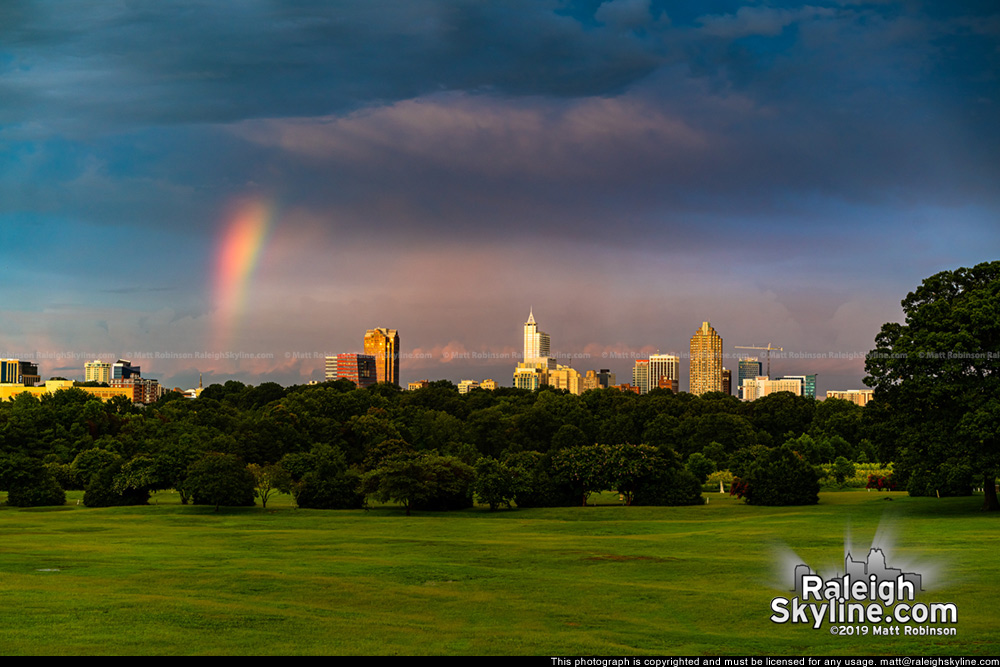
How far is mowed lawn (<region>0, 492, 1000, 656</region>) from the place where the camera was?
2267cm

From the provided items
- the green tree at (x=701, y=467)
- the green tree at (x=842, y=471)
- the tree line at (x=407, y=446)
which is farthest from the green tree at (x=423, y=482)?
the green tree at (x=842, y=471)

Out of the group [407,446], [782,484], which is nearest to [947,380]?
[782,484]

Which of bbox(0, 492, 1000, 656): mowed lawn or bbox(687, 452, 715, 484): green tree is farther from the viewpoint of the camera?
bbox(687, 452, 715, 484): green tree

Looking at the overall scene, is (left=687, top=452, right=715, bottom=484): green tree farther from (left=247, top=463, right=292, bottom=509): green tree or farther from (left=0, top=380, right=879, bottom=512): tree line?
(left=247, top=463, right=292, bottom=509): green tree

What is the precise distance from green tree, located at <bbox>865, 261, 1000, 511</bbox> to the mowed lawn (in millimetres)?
3409

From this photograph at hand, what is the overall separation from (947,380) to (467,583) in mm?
34918

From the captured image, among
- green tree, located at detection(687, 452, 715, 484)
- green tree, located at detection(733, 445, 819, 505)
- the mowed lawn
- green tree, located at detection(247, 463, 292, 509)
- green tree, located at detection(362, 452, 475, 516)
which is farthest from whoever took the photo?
green tree, located at detection(687, 452, 715, 484)

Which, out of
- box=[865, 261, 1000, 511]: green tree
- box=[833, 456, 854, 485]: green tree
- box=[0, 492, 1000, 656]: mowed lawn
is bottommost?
box=[0, 492, 1000, 656]: mowed lawn

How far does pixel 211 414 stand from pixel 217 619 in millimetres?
93161

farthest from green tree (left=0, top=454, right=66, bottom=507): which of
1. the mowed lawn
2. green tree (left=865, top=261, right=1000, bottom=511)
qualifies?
green tree (left=865, top=261, right=1000, bottom=511)

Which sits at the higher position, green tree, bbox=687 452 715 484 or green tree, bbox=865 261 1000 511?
green tree, bbox=865 261 1000 511

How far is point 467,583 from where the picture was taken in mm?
32344

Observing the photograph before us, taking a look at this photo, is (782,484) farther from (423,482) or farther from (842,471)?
(423,482)

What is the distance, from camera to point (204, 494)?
6800 cm
